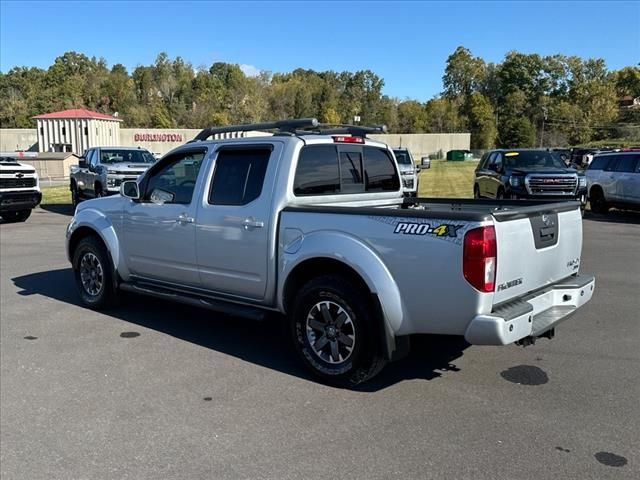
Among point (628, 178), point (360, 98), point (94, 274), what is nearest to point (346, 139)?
point (94, 274)

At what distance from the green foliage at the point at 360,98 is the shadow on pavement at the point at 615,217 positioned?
71695mm

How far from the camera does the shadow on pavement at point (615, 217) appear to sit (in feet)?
50.1

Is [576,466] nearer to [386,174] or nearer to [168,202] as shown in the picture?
[386,174]

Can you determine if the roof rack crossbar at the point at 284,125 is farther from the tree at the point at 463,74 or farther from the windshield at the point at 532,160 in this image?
the tree at the point at 463,74

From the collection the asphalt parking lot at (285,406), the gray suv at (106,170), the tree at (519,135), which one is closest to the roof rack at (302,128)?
the asphalt parking lot at (285,406)

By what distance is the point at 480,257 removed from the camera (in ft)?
12.0

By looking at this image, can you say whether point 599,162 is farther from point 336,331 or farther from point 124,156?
point 336,331

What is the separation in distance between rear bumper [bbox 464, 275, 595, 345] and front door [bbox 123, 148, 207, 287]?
9.41 ft

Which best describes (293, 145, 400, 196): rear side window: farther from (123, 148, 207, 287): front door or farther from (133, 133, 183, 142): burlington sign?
(133, 133, 183, 142): burlington sign

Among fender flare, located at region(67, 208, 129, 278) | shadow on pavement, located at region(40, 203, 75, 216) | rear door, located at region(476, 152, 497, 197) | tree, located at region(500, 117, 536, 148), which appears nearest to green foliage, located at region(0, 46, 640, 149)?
tree, located at region(500, 117, 536, 148)

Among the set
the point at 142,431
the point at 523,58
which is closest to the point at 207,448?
the point at 142,431

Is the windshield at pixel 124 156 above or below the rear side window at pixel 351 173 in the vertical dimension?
above

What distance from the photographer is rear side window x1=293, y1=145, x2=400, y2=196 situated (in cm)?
500

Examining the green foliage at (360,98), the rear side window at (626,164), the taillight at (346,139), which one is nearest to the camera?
the taillight at (346,139)
